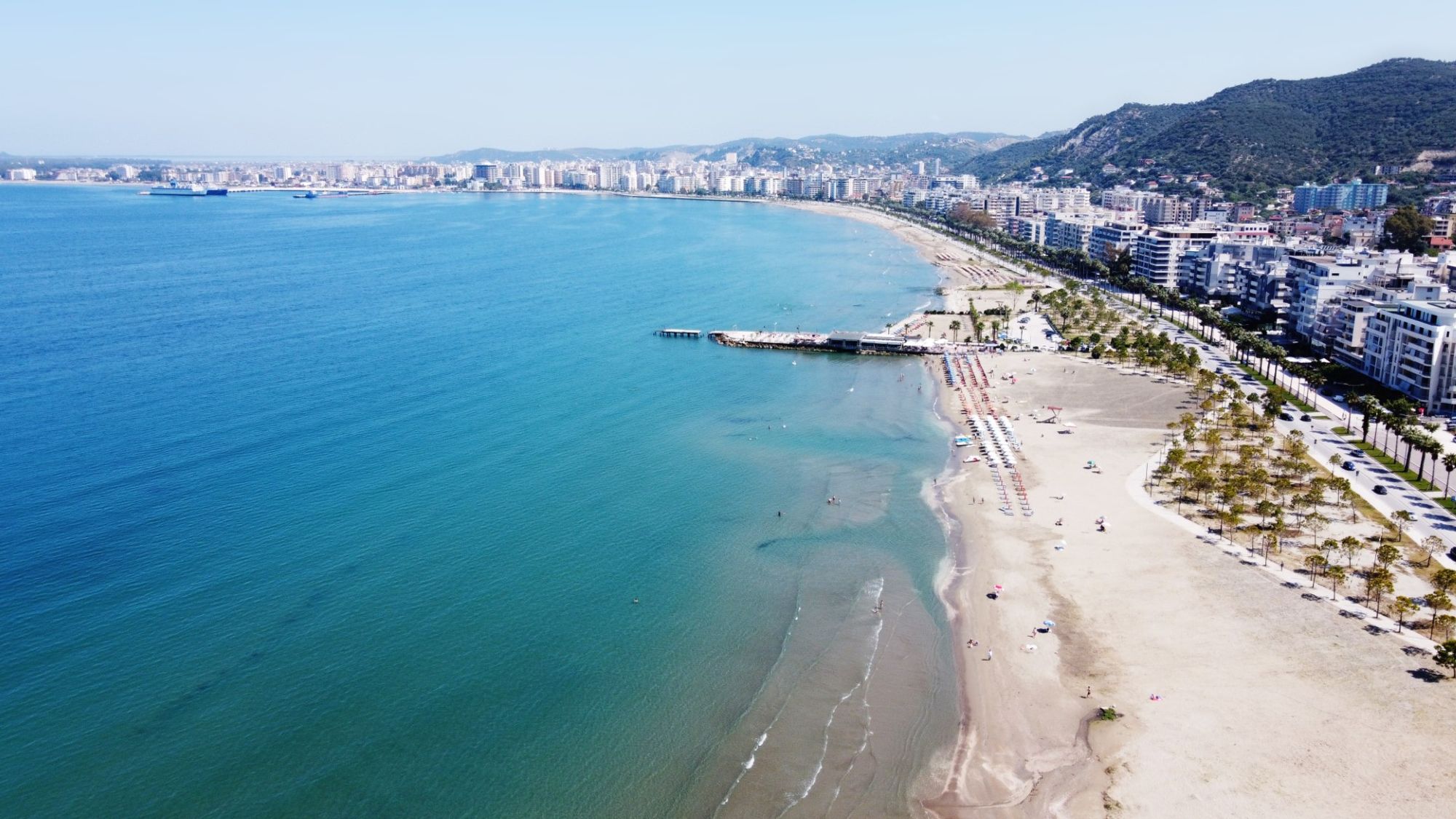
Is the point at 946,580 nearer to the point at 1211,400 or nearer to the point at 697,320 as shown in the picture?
the point at 1211,400

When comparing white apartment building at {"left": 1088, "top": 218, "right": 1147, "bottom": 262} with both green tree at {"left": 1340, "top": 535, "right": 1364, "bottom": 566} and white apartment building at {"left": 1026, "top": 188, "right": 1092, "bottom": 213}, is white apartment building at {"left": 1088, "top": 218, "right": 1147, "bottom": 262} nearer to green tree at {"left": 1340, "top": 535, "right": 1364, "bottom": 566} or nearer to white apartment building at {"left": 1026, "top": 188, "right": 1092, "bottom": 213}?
white apartment building at {"left": 1026, "top": 188, "right": 1092, "bottom": 213}

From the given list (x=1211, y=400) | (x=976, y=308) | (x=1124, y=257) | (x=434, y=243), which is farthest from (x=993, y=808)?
(x=434, y=243)

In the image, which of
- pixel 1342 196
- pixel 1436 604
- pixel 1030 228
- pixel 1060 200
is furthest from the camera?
pixel 1060 200

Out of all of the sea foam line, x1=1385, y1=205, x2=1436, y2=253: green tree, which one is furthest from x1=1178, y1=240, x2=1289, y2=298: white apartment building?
the sea foam line

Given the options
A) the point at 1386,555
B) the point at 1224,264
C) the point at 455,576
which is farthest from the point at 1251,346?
the point at 455,576

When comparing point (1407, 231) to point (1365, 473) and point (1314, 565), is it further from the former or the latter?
point (1314, 565)

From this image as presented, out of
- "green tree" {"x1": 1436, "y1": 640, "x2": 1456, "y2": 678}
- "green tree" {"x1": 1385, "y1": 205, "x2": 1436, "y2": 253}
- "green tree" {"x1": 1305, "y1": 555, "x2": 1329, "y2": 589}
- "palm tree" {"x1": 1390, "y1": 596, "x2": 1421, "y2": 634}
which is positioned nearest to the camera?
"green tree" {"x1": 1436, "y1": 640, "x2": 1456, "y2": 678}
